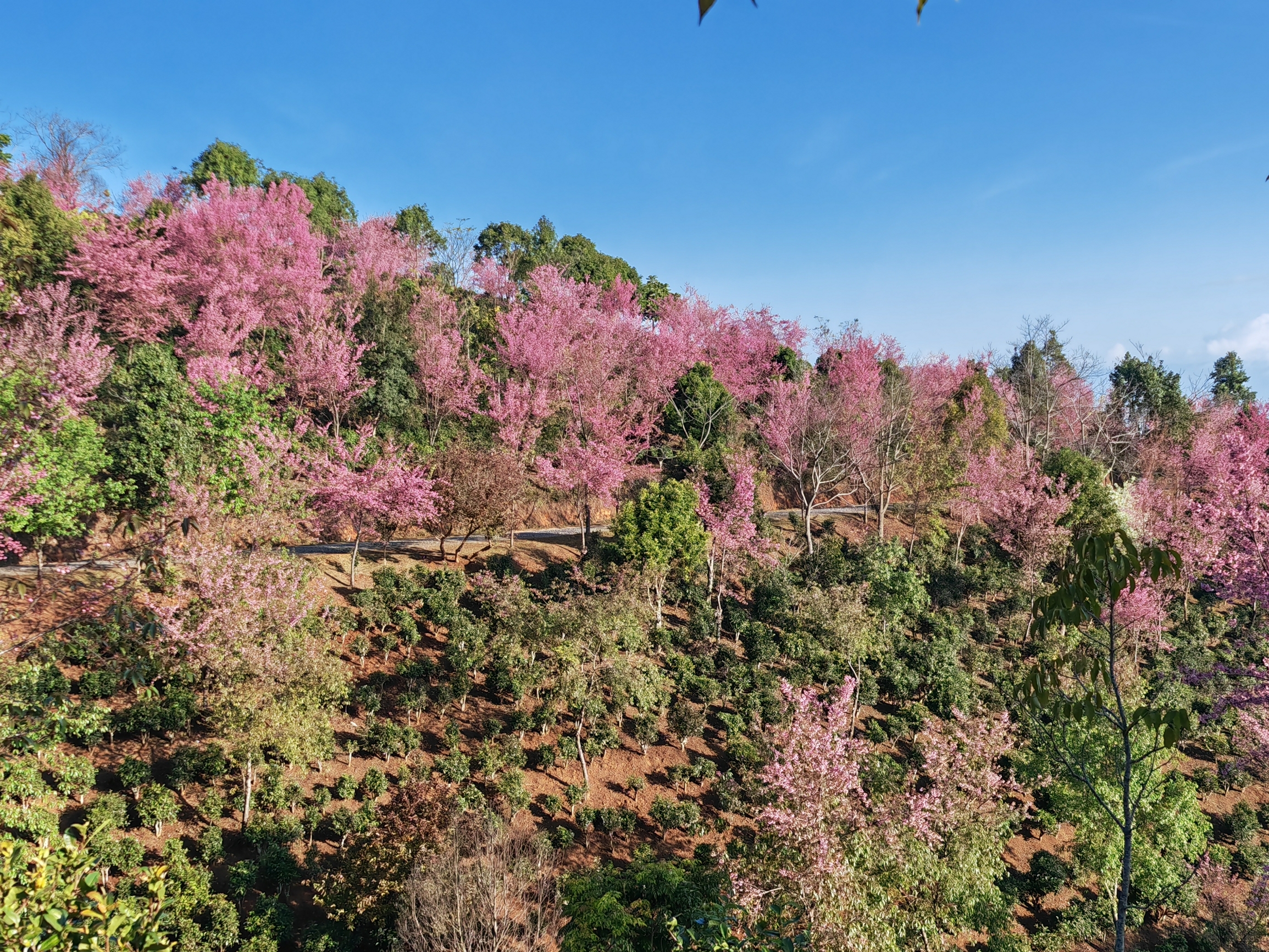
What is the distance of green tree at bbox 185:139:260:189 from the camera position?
4181 cm

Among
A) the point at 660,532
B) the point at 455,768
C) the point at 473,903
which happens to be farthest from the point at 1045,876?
the point at 473,903

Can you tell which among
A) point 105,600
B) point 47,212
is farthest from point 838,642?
point 47,212

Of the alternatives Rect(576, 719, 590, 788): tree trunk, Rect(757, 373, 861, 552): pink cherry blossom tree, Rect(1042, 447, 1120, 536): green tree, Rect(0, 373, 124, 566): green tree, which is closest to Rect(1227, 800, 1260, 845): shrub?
Rect(1042, 447, 1120, 536): green tree

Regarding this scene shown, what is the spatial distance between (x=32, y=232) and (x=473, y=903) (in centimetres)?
2981

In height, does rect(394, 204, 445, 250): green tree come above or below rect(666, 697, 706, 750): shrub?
above

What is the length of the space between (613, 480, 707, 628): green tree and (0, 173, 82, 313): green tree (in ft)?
77.4

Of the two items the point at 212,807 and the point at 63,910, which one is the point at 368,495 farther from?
the point at 63,910

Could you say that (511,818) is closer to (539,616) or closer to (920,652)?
(539,616)

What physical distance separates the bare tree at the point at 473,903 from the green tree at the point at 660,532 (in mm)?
10839

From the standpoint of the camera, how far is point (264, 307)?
90.7 feet

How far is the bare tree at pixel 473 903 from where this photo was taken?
333 inches

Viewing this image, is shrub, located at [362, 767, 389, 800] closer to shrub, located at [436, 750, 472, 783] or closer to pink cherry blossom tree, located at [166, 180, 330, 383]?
shrub, located at [436, 750, 472, 783]

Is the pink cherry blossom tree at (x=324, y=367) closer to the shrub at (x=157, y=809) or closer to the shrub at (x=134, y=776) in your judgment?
the shrub at (x=134, y=776)

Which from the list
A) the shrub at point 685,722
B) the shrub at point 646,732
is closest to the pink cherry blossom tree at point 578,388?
the shrub at point 685,722
